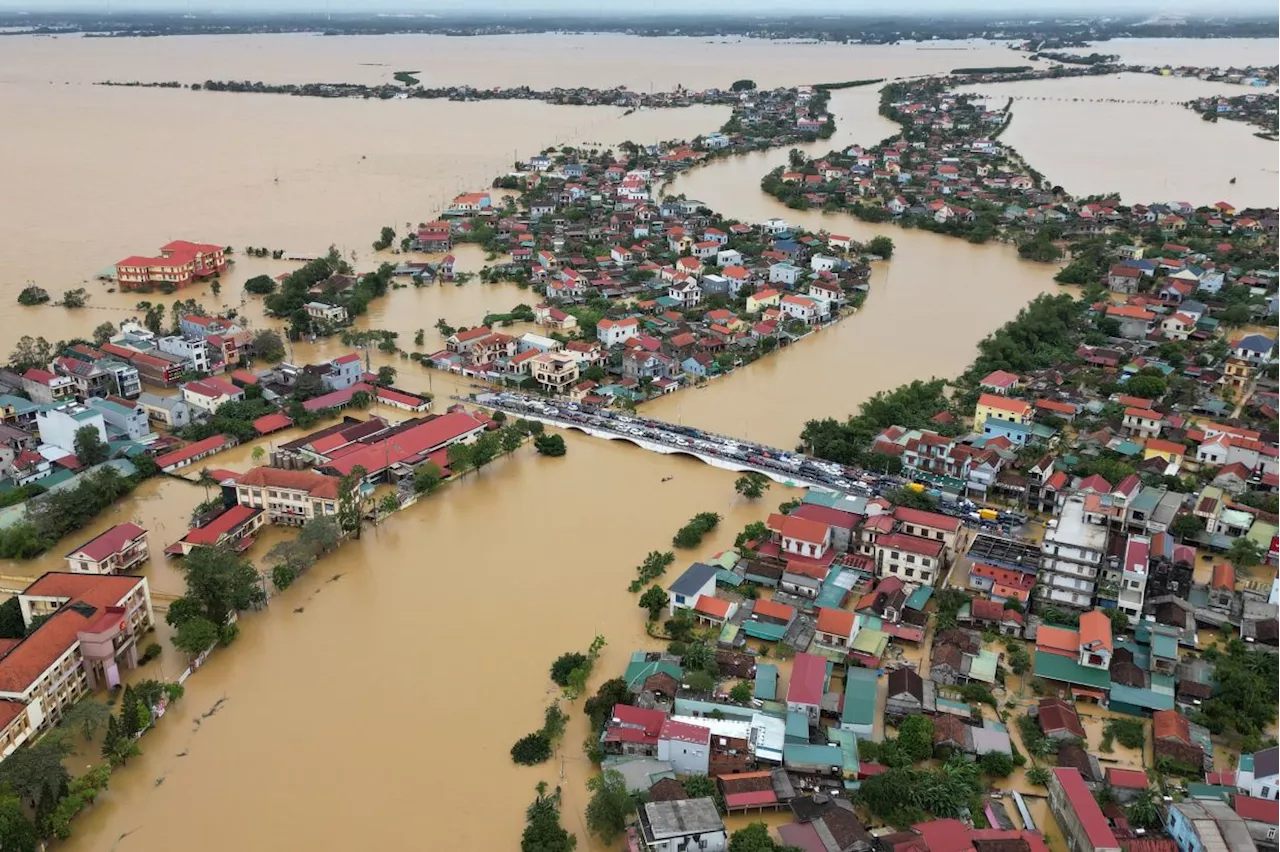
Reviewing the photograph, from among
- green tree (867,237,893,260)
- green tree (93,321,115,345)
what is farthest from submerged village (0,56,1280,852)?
green tree (867,237,893,260)

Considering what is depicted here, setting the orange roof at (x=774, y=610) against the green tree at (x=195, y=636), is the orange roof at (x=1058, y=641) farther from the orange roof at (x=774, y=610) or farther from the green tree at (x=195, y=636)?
the green tree at (x=195, y=636)

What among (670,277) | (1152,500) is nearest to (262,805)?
(1152,500)

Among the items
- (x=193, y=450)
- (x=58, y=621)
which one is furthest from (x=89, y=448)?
(x=58, y=621)

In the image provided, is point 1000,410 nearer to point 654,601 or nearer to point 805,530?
point 805,530

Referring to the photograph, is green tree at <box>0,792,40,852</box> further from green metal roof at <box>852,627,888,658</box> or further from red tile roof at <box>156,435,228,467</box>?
green metal roof at <box>852,627,888,658</box>

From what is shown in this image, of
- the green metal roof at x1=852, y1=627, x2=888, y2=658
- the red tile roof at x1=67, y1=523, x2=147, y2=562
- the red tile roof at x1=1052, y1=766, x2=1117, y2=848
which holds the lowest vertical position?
the green metal roof at x1=852, y1=627, x2=888, y2=658

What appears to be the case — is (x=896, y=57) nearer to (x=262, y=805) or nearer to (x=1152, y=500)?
(x=1152, y=500)
